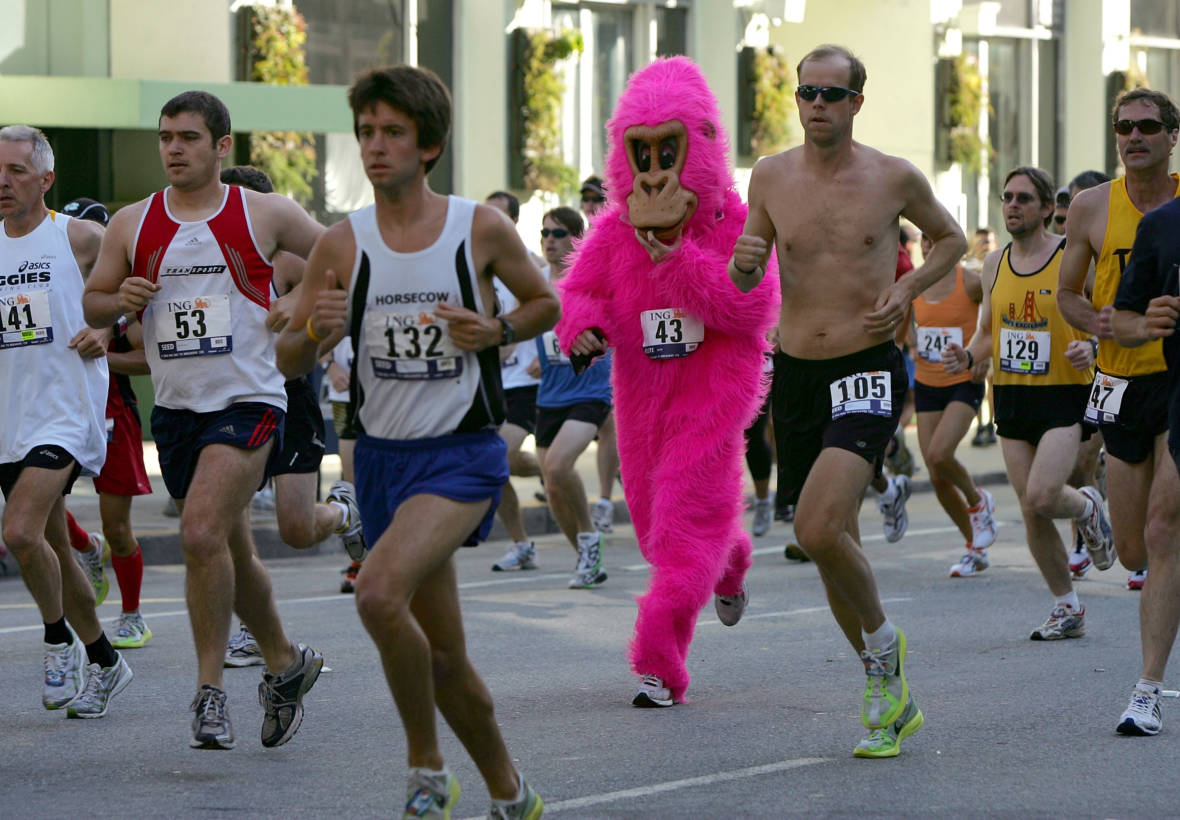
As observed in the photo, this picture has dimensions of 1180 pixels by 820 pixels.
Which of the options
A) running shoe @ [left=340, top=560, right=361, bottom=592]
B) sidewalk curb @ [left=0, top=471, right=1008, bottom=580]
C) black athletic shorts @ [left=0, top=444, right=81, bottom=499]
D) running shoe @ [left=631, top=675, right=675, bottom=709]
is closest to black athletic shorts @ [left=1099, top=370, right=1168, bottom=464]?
running shoe @ [left=631, top=675, right=675, bottom=709]

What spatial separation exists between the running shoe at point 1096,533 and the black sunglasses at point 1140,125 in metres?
2.83

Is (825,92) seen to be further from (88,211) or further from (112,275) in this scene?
(88,211)

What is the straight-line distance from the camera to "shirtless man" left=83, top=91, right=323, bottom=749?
6238 millimetres

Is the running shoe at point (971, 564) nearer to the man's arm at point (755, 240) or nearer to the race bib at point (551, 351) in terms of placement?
the race bib at point (551, 351)

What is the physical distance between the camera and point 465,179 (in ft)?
64.8

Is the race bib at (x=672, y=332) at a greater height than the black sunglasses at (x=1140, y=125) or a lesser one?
lesser

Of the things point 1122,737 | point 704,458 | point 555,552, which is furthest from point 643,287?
point 555,552

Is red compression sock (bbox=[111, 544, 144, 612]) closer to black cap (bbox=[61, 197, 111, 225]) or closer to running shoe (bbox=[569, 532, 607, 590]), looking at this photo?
black cap (bbox=[61, 197, 111, 225])

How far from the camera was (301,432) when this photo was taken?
8141mm

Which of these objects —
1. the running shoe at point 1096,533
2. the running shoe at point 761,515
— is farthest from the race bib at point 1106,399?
the running shoe at point 761,515

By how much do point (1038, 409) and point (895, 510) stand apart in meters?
2.74

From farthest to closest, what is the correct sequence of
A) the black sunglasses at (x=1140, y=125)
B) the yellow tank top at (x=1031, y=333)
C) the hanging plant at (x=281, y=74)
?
1. the hanging plant at (x=281, y=74)
2. the yellow tank top at (x=1031, y=333)
3. the black sunglasses at (x=1140, y=125)

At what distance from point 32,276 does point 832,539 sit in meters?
3.10

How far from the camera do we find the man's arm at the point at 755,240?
6.40 metres
